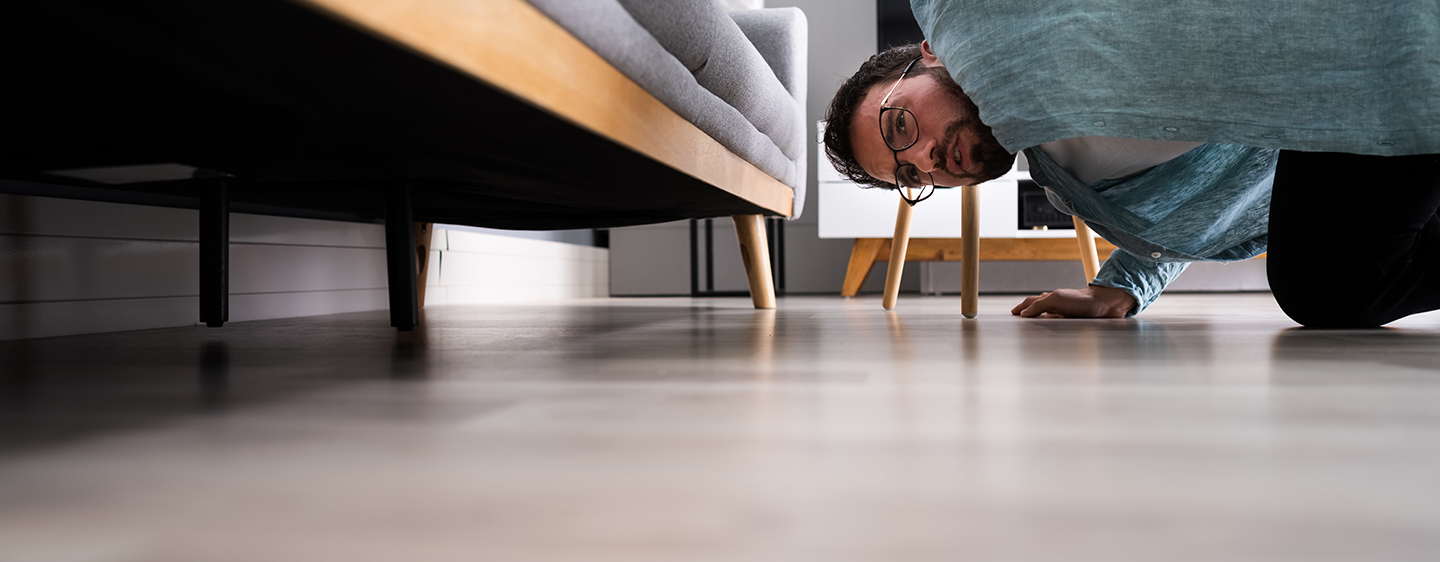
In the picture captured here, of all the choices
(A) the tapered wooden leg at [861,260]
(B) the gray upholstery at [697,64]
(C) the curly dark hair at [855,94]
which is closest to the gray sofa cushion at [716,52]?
(B) the gray upholstery at [697,64]

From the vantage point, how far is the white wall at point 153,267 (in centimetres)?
96

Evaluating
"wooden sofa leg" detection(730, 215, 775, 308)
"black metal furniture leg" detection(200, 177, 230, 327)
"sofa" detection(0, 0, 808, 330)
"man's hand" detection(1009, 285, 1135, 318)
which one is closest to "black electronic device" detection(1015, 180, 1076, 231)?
"wooden sofa leg" detection(730, 215, 775, 308)

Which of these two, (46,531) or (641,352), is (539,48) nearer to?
(641,352)

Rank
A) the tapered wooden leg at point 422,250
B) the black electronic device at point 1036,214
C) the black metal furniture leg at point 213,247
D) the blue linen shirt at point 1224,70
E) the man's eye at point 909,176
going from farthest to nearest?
the black electronic device at point 1036,214
the tapered wooden leg at point 422,250
the man's eye at point 909,176
the black metal furniture leg at point 213,247
the blue linen shirt at point 1224,70

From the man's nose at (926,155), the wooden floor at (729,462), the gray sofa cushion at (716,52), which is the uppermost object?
the gray sofa cushion at (716,52)

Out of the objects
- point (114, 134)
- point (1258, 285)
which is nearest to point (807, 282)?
point (1258, 285)

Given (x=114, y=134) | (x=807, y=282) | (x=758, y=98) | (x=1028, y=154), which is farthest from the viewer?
(x=807, y=282)

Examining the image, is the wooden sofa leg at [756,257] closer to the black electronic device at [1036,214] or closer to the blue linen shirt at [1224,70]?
the blue linen shirt at [1224,70]

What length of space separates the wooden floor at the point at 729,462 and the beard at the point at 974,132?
1.66ft

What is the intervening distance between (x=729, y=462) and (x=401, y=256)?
697 millimetres

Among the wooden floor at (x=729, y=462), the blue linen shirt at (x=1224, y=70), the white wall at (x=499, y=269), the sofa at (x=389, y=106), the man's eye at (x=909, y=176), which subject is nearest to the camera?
the wooden floor at (x=729, y=462)

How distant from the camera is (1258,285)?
10.8 ft

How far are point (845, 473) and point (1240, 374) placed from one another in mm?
370

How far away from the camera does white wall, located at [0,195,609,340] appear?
0.96m
